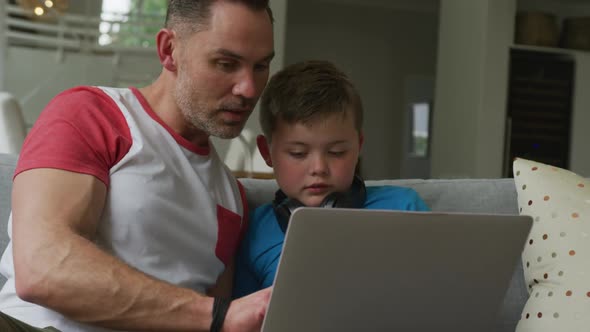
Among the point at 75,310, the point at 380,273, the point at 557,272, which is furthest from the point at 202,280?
the point at 557,272

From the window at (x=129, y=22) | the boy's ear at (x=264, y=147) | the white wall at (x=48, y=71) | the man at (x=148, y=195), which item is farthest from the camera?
the window at (x=129, y=22)

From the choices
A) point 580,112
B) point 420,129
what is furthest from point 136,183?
point 420,129

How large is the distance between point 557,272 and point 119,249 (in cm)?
77

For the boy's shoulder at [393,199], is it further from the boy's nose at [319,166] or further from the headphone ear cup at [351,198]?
the boy's nose at [319,166]

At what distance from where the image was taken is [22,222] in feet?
3.56

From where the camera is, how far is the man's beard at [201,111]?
51.7 inches

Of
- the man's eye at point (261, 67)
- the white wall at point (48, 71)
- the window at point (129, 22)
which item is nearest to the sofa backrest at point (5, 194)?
the man's eye at point (261, 67)

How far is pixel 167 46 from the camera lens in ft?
4.49

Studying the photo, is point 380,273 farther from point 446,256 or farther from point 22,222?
point 22,222

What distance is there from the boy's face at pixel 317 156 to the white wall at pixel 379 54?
24.3ft

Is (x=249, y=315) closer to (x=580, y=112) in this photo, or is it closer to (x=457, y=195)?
(x=457, y=195)

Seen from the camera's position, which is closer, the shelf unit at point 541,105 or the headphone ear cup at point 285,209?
the headphone ear cup at point 285,209

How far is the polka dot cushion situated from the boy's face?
0.36m

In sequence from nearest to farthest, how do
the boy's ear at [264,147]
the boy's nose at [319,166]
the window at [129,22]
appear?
1. the boy's nose at [319,166]
2. the boy's ear at [264,147]
3. the window at [129,22]
